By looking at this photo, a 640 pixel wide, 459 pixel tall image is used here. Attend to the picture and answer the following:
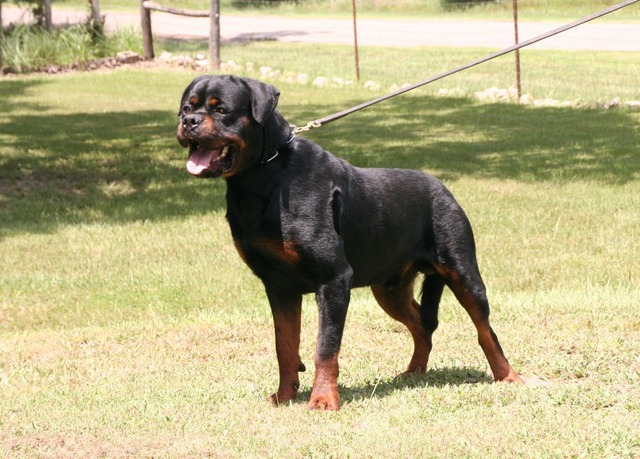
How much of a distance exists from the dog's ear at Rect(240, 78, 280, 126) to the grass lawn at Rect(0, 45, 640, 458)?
56.7 inches

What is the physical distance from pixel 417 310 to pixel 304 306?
2.71 metres

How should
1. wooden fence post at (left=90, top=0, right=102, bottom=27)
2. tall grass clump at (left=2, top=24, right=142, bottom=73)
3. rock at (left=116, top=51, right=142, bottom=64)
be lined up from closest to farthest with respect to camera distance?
tall grass clump at (left=2, top=24, right=142, bottom=73) → rock at (left=116, top=51, right=142, bottom=64) → wooden fence post at (left=90, top=0, right=102, bottom=27)

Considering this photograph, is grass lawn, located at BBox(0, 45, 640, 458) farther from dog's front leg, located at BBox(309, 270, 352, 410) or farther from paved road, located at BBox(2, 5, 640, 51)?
paved road, located at BBox(2, 5, 640, 51)

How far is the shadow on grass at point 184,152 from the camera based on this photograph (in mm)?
13781

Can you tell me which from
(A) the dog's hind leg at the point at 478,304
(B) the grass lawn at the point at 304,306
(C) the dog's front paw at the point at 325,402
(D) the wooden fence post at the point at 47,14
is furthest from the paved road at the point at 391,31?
(C) the dog's front paw at the point at 325,402

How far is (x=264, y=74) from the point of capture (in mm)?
23547

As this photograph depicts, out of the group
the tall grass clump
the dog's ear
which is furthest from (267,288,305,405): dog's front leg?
the tall grass clump

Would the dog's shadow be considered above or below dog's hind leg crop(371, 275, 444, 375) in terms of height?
below

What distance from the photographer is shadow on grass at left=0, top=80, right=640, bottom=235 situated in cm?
1378

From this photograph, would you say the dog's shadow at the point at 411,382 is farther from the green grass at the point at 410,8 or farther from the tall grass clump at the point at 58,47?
the green grass at the point at 410,8

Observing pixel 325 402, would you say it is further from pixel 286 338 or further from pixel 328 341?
pixel 286 338

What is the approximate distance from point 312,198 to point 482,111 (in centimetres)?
1463

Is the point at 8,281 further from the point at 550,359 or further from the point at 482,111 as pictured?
the point at 482,111

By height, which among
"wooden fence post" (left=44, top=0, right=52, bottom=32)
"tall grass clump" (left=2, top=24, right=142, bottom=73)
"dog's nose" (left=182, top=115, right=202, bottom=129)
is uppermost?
"dog's nose" (left=182, top=115, right=202, bottom=129)
